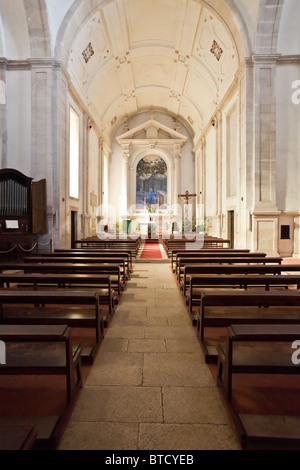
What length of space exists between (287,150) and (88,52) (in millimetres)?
9894

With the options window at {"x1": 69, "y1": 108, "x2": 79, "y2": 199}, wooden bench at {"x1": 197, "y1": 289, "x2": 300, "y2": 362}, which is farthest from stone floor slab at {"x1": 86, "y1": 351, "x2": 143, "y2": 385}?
window at {"x1": 69, "y1": 108, "x2": 79, "y2": 199}

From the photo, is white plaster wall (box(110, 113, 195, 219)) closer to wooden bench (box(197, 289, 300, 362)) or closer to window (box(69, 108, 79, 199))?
window (box(69, 108, 79, 199))

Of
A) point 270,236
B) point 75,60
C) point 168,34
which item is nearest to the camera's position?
point 270,236

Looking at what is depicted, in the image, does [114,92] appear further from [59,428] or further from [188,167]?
[59,428]

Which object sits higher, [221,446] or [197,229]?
[197,229]

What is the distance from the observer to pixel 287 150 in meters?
11.1

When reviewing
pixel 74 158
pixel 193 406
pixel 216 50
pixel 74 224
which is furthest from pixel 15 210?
pixel 216 50

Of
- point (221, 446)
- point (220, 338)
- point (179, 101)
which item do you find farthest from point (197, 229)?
point (221, 446)

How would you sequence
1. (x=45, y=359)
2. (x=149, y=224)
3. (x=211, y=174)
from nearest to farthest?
(x=45, y=359) → (x=211, y=174) → (x=149, y=224)

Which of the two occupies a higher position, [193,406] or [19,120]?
[19,120]

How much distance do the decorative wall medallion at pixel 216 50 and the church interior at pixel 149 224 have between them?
9 cm

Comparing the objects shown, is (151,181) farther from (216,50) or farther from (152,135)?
(216,50)

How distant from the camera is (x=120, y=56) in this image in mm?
15938

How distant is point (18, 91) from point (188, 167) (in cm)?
1540
